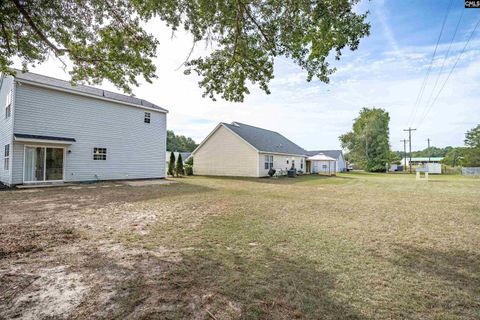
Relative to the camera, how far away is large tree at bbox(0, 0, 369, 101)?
5.10m

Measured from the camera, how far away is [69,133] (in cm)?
1404

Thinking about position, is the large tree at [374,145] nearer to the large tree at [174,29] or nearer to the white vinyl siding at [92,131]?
the white vinyl siding at [92,131]

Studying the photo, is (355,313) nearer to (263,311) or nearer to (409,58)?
(263,311)

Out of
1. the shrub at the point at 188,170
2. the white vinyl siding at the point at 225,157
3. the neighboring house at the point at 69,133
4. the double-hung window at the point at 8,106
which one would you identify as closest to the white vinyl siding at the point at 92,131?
the neighboring house at the point at 69,133

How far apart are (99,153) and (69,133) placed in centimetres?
203

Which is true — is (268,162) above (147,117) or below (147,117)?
below

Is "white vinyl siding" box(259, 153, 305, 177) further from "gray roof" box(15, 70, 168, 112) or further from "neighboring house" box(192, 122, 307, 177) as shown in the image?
"gray roof" box(15, 70, 168, 112)

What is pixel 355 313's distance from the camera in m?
2.39

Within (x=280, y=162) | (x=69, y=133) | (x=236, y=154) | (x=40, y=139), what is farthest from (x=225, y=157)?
(x=40, y=139)

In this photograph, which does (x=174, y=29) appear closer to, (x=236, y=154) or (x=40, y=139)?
(x=40, y=139)

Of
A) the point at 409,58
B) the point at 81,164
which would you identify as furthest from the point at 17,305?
the point at 409,58

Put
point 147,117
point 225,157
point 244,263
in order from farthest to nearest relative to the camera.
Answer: point 225,157 < point 147,117 < point 244,263

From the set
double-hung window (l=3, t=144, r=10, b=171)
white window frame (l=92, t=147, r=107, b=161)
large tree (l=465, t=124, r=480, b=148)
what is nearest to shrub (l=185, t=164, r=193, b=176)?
white window frame (l=92, t=147, r=107, b=161)

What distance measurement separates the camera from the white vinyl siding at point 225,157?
2277 centimetres
